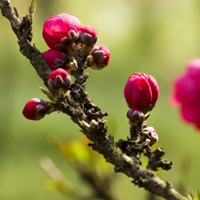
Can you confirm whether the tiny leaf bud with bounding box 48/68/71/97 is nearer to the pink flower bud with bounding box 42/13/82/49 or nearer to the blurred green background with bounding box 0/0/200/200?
the pink flower bud with bounding box 42/13/82/49

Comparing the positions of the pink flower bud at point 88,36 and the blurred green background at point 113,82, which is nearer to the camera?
the pink flower bud at point 88,36

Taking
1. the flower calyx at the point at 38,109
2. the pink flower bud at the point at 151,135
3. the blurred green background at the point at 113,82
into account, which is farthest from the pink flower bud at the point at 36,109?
the blurred green background at the point at 113,82

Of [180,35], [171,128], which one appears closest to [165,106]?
[171,128]

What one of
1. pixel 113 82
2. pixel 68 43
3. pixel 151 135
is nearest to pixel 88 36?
pixel 68 43

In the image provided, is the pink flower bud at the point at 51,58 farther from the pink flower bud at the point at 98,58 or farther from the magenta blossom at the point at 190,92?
the magenta blossom at the point at 190,92

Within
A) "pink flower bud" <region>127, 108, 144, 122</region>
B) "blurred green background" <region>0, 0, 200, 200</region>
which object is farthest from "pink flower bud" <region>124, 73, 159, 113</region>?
"blurred green background" <region>0, 0, 200, 200</region>

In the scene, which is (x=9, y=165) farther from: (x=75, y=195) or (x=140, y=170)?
(x=140, y=170)
